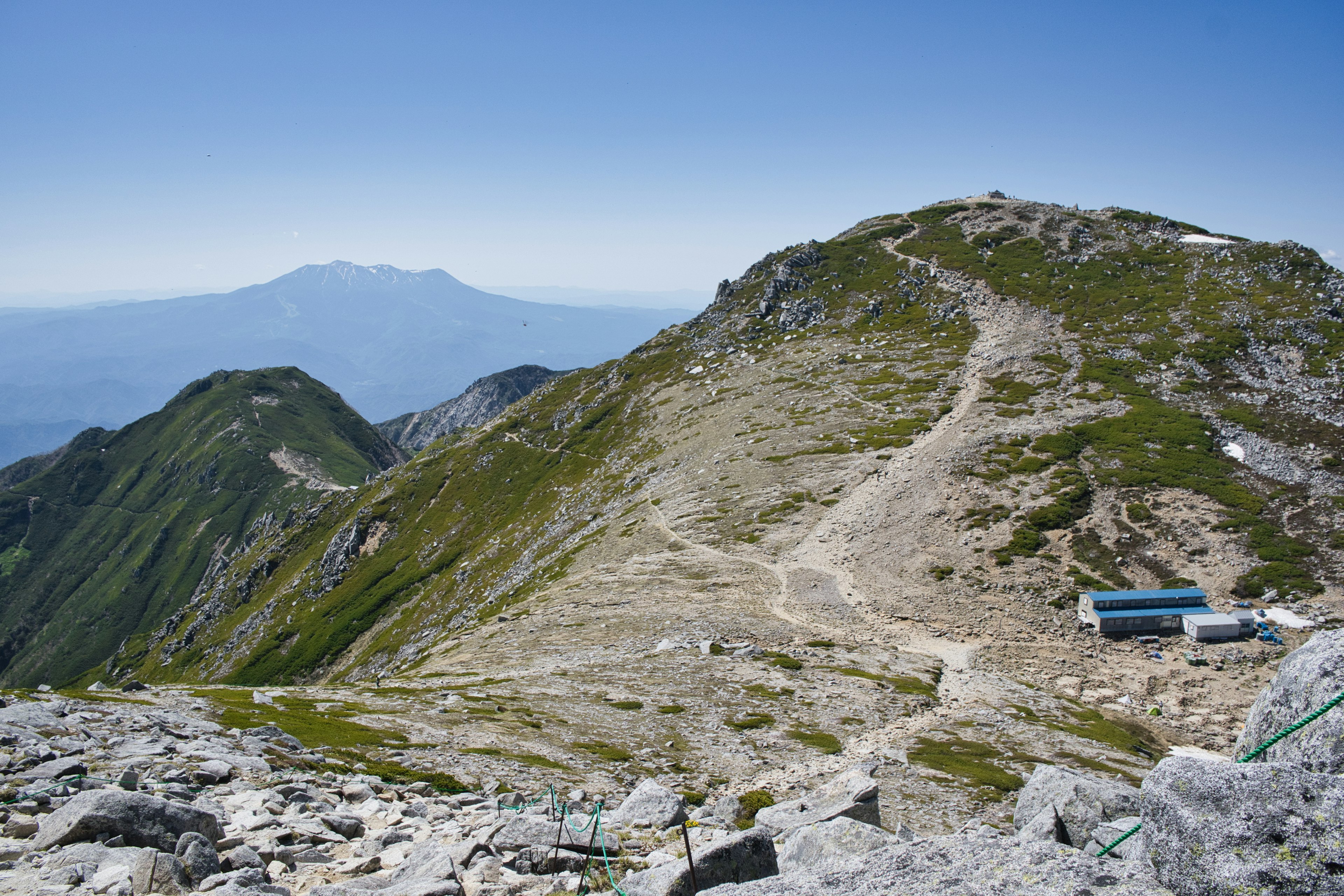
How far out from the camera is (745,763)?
3152 cm

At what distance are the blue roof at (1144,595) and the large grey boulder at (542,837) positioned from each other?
163ft

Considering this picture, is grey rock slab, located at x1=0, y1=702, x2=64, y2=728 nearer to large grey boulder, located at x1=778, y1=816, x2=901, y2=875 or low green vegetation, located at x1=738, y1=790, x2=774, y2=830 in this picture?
low green vegetation, located at x1=738, y1=790, x2=774, y2=830

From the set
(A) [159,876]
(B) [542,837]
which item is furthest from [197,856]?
(B) [542,837]

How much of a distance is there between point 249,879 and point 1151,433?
96.1 m

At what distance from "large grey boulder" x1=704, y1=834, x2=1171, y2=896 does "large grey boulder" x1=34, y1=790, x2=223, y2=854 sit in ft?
46.3

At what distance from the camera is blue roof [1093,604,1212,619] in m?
49.8

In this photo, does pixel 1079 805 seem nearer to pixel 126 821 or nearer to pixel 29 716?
pixel 126 821

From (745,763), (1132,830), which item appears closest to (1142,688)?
(745,763)

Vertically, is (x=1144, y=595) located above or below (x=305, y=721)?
above

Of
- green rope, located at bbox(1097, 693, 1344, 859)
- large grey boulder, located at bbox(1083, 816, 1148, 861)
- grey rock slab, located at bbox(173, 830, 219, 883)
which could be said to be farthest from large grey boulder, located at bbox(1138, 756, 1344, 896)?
grey rock slab, located at bbox(173, 830, 219, 883)

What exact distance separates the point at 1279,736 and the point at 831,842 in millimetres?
8122

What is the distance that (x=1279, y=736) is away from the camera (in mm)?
8969

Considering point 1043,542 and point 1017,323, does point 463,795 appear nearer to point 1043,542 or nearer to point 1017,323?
point 1043,542

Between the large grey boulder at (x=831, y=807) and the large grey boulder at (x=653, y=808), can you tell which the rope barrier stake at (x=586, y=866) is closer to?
the large grey boulder at (x=653, y=808)
